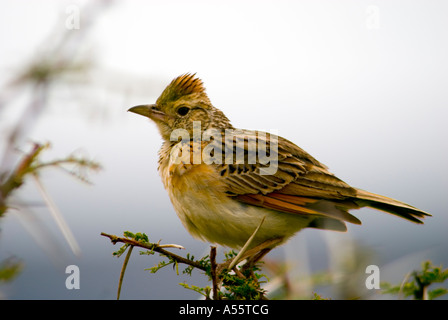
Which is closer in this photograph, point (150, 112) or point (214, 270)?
point (214, 270)

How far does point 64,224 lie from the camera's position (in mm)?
1431

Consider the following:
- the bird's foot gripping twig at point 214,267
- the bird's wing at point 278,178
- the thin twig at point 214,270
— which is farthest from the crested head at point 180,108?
the thin twig at point 214,270

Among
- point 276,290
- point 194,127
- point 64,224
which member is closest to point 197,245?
point 194,127

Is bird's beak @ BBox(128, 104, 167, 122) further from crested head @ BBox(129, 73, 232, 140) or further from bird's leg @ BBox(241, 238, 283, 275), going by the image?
bird's leg @ BBox(241, 238, 283, 275)

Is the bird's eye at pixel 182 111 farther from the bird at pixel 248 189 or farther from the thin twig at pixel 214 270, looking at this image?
the thin twig at pixel 214 270

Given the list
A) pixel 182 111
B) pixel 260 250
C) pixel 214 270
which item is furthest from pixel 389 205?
pixel 214 270

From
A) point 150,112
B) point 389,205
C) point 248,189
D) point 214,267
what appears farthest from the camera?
point 150,112

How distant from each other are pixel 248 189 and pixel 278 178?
0.34m

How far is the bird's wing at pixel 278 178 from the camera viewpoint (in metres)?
3.96

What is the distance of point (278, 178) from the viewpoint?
4219mm

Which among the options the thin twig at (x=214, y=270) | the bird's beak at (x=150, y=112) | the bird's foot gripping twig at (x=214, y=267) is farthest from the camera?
the bird's beak at (x=150, y=112)

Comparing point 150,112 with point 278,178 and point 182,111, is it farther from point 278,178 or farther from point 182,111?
point 278,178
